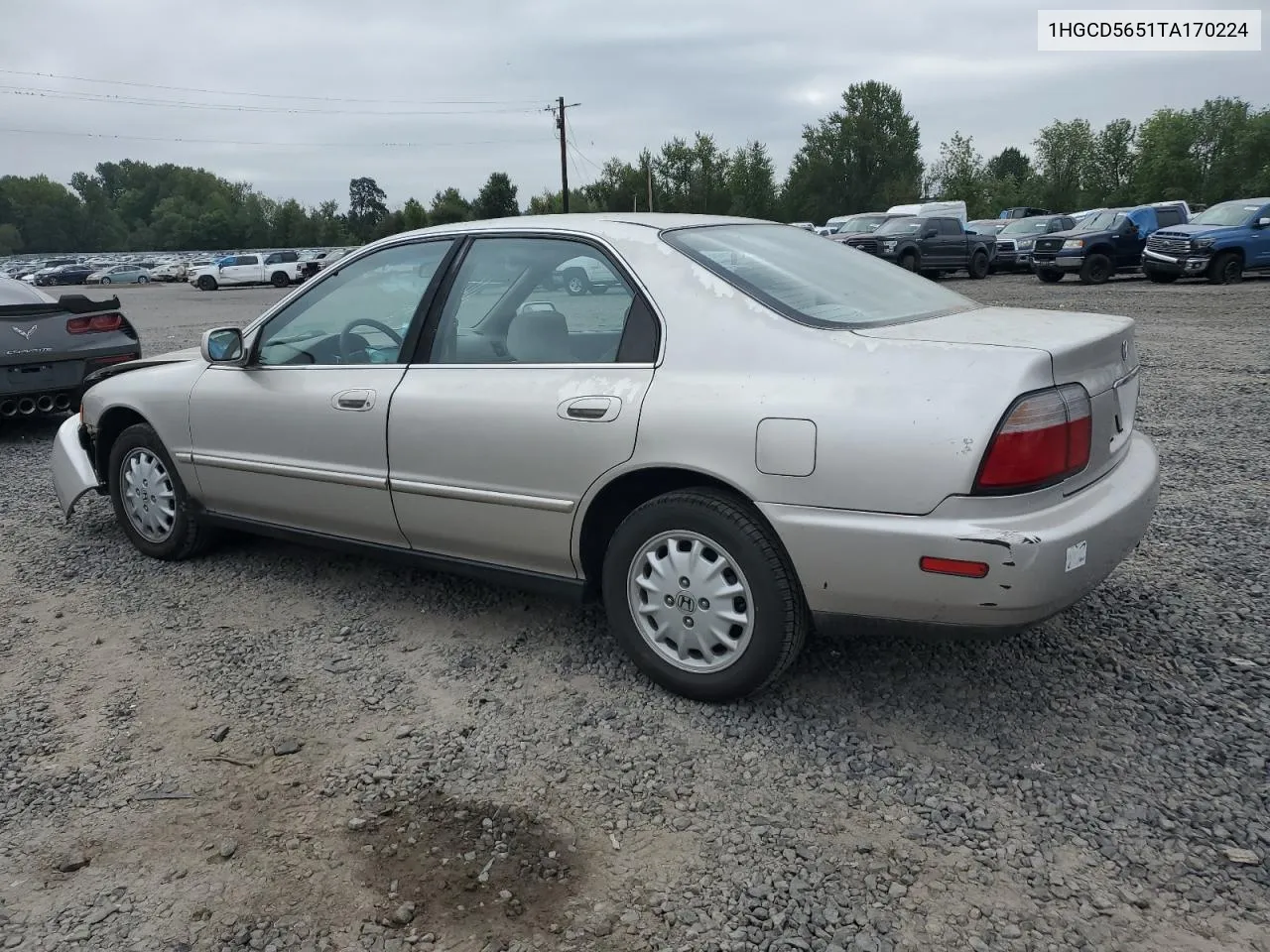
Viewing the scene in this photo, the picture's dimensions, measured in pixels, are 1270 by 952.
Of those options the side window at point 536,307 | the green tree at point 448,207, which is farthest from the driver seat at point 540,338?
the green tree at point 448,207

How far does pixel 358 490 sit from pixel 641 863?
76.7 inches

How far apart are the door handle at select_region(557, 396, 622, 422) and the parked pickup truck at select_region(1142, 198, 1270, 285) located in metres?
19.7

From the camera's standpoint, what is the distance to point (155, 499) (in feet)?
15.4

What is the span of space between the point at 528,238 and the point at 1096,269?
20.8 metres

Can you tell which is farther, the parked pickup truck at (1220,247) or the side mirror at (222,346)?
the parked pickup truck at (1220,247)

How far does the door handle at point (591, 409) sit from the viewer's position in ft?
10.3

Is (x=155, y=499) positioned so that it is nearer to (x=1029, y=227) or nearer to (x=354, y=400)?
(x=354, y=400)

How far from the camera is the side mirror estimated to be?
4148 millimetres

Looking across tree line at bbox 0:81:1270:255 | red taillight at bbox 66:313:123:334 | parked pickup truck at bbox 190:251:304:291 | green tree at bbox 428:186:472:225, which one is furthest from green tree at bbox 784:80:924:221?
red taillight at bbox 66:313:123:334

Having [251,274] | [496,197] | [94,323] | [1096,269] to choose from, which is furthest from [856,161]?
[94,323]

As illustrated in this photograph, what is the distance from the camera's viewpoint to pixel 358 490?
381 centimetres

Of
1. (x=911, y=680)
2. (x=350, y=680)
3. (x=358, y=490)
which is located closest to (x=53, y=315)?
(x=358, y=490)

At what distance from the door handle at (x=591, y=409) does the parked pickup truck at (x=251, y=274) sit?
4016 cm

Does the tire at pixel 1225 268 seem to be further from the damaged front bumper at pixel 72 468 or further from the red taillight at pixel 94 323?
the damaged front bumper at pixel 72 468
